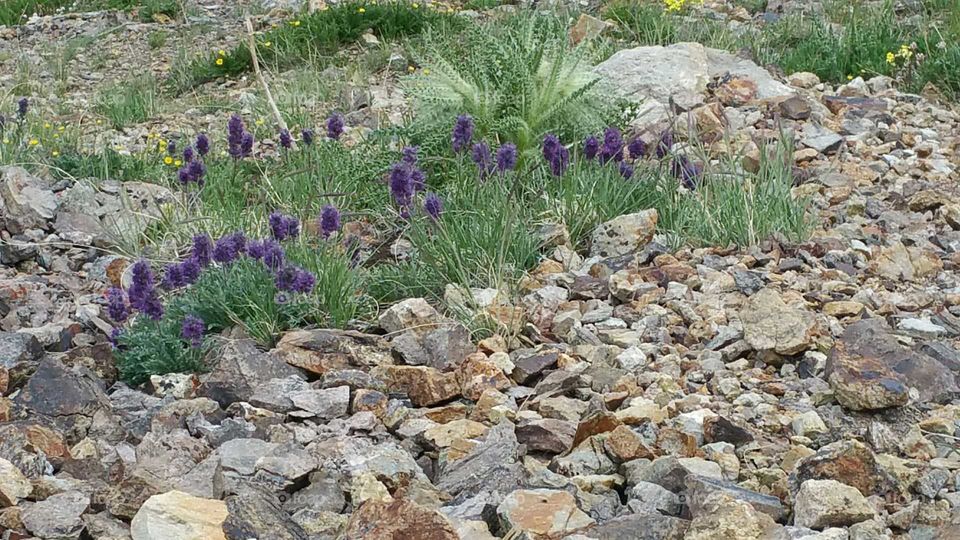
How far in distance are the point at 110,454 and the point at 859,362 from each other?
192cm

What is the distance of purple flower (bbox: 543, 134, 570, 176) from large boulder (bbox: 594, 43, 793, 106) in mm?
1488

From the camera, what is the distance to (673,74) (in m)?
6.67

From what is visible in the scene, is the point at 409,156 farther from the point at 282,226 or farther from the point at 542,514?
the point at 542,514

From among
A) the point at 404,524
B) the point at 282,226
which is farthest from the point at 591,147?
the point at 404,524

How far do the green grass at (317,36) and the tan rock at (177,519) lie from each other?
21.4ft

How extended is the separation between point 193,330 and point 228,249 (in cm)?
32

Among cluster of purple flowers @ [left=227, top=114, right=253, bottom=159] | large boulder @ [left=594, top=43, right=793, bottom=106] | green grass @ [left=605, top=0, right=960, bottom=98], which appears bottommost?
green grass @ [left=605, top=0, right=960, bottom=98]

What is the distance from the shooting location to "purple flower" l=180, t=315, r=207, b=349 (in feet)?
12.5

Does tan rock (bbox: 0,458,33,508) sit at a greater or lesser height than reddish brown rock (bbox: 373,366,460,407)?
greater

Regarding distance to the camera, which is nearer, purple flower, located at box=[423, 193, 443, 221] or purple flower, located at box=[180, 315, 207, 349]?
purple flower, located at box=[180, 315, 207, 349]

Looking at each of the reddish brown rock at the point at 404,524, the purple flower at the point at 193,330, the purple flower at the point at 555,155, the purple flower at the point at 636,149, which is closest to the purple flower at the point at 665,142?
the purple flower at the point at 636,149

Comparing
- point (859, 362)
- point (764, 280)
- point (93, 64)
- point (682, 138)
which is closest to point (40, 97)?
point (93, 64)

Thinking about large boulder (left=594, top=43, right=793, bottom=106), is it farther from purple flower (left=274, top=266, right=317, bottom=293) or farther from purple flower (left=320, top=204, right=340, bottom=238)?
purple flower (left=274, top=266, right=317, bottom=293)

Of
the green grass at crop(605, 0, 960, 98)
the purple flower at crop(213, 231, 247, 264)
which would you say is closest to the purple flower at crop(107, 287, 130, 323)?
the purple flower at crop(213, 231, 247, 264)
